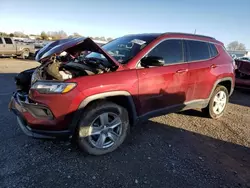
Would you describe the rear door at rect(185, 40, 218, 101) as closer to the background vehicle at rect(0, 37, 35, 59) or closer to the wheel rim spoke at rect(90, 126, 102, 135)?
the wheel rim spoke at rect(90, 126, 102, 135)

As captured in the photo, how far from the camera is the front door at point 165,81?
3.32 meters

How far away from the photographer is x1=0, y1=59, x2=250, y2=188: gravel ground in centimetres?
261

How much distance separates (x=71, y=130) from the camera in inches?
111

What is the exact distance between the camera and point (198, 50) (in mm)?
4285

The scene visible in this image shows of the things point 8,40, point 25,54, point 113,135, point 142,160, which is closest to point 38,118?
point 113,135

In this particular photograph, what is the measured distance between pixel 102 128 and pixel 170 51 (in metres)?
1.86

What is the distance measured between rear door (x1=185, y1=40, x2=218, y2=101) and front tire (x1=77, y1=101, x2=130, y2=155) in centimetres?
168

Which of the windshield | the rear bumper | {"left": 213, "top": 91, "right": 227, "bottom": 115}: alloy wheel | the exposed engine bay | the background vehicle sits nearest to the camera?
the exposed engine bay

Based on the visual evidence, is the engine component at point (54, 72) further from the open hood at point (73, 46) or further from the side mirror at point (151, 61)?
the side mirror at point (151, 61)

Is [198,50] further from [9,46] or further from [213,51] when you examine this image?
[9,46]

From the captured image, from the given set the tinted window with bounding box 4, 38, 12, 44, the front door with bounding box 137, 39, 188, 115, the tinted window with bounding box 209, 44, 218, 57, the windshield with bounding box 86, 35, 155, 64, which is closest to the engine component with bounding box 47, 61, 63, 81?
the windshield with bounding box 86, 35, 155, 64

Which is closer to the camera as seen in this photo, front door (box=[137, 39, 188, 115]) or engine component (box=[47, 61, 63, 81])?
engine component (box=[47, 61, 63, 81])

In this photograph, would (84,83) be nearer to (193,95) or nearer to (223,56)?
(193,95)

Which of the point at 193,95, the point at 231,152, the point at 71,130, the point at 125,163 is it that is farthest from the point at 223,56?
the point at 71,130
